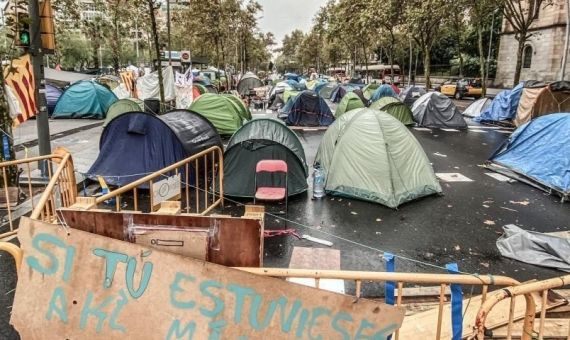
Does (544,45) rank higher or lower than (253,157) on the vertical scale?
higher

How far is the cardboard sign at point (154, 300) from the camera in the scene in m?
2.40

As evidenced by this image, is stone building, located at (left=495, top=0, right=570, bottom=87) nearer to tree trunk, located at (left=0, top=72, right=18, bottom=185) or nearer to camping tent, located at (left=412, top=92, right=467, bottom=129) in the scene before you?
camping tent, located at (left=412, top=92, right=467, bottom=129)

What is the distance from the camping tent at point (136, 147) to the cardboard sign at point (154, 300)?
612 centimetres

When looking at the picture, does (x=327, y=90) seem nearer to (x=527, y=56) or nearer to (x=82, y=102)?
(x=82, y=102)

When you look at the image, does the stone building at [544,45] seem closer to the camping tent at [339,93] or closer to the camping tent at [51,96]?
the camping tent at [339,93]

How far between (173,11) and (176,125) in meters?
15.7

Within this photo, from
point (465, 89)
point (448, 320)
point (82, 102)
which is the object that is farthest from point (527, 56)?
point (448, 320)

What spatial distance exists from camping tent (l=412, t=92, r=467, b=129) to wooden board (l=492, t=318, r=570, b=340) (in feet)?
51.0

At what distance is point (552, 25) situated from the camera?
32.1 meters

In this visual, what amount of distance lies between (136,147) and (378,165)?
16.2ft

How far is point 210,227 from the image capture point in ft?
8.81

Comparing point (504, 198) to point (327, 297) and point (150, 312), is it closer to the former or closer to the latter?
point (327, 297)

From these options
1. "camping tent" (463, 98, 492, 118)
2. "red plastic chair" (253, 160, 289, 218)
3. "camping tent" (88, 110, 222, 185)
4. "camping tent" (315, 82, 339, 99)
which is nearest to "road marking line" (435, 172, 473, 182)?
"red plastic chair" (253, 160, 289, 218)

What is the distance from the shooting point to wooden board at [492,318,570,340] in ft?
12.0
